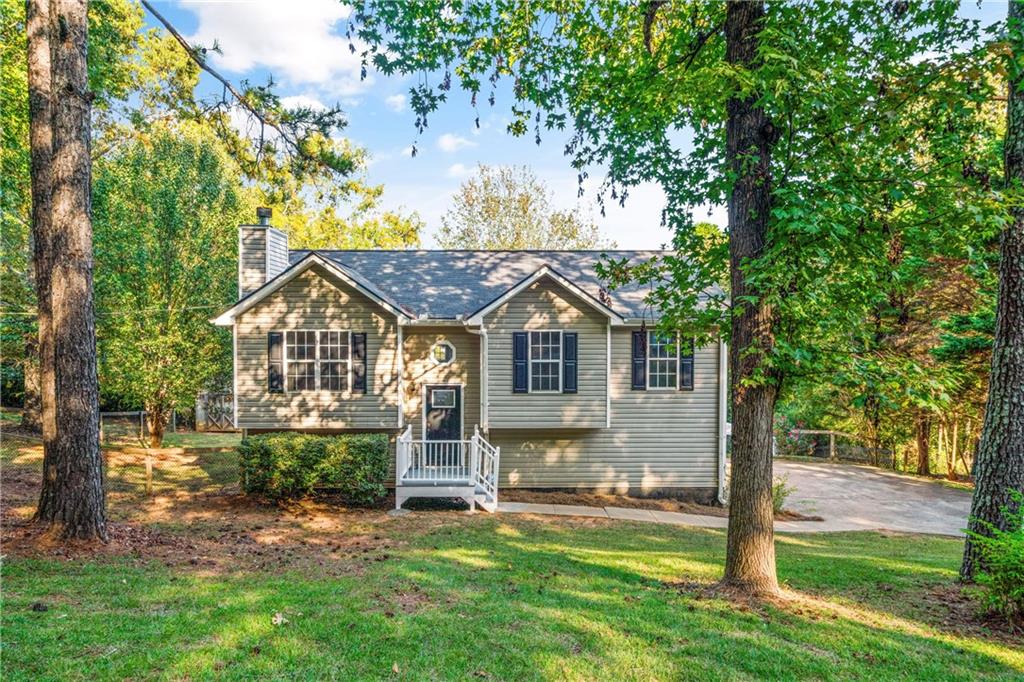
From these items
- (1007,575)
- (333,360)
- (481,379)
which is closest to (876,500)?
(1007,575)

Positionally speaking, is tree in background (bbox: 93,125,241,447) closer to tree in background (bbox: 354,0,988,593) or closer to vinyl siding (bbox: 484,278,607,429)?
vinyl siding (bbox: 484,278,607,429)

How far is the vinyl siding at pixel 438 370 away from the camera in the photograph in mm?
12727

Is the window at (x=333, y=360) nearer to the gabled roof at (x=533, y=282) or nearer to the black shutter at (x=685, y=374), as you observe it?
the gabled roof at (x=533, y=282)

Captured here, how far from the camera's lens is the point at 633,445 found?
13.1m

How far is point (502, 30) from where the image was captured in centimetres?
773

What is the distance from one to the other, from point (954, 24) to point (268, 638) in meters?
9.19

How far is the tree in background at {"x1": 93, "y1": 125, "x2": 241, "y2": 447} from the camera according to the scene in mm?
14562

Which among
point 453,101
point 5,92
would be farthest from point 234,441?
point 453,101

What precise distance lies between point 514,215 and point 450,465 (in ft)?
71.0

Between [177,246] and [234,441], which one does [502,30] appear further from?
[234,441]

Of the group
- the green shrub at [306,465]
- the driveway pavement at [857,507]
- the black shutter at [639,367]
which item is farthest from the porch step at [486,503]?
the black shutter at [639,367]

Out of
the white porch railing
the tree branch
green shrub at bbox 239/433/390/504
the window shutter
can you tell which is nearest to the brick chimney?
the window shutter

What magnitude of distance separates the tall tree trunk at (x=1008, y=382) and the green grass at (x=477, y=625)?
4.37ft

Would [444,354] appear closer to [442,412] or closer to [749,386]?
[442,412]
